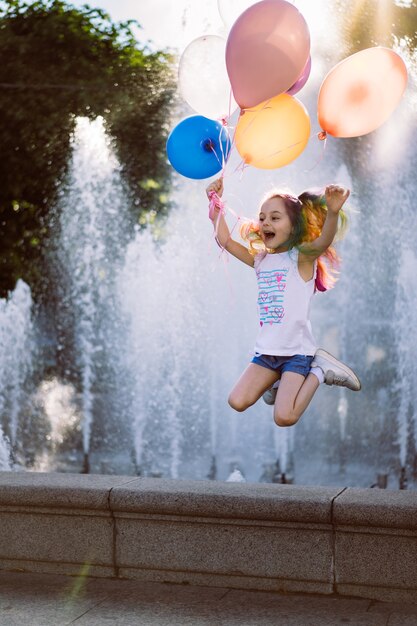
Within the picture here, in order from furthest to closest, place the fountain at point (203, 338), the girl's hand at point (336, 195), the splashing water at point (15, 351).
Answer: the splashing water at point (15, 351), the fountain at point (203, 338), the girl's hand at point (336, 195)

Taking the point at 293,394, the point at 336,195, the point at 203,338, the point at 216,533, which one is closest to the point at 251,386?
the point at 293,394

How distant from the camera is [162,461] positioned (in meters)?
12.2

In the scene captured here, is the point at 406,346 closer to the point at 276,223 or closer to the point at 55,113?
the point at 55,113

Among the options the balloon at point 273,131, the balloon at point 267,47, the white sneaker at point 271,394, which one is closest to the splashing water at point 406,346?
the white sneaker at point 271,394

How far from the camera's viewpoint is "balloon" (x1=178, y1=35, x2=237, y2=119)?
4652 mm

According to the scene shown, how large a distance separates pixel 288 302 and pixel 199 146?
2.80ft

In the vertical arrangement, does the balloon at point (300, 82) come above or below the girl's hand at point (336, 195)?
above

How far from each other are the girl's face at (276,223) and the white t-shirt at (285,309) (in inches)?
2.6

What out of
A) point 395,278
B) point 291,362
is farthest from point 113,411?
point 291,362

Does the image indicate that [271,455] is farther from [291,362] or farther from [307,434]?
[291,362]

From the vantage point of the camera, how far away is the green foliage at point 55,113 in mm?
17578

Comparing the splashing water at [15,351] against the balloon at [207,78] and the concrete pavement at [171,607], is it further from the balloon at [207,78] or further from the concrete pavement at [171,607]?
the balloon at [207,78]

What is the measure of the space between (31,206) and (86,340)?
2931mm

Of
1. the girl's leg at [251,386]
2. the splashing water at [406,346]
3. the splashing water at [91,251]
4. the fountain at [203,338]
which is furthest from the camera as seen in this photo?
the splashing water at [91,251]
